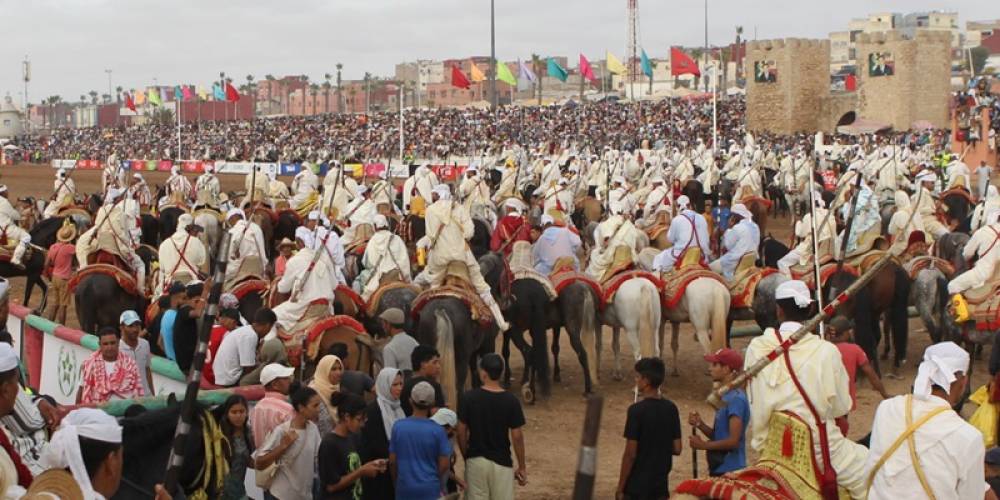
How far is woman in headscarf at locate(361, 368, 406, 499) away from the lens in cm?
890

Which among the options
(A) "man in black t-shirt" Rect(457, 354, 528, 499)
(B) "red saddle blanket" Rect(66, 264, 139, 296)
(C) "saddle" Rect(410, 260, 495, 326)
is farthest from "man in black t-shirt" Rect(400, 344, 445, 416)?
(B) "red saddle blanket" Rect(66, 264, 139, 296)

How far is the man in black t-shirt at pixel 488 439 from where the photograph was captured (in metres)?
9.11

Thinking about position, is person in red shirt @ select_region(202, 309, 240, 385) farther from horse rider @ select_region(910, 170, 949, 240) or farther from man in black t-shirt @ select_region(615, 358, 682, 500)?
horse rider @ select_region(910, 170, 949, 240)

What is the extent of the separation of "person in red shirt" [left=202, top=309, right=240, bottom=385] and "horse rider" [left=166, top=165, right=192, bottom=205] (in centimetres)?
1465

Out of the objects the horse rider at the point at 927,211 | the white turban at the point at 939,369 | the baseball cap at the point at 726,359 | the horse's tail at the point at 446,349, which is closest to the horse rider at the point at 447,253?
the horse's tail at the point at 446,349

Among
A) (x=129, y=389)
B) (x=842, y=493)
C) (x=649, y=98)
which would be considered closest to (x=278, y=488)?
(x=129, y=389)

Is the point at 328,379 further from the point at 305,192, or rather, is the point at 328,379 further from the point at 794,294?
the point at 305,192

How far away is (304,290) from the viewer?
13609 millimetres

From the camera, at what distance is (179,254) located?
1623 centimetres

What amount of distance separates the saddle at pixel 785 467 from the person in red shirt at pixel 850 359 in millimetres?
736

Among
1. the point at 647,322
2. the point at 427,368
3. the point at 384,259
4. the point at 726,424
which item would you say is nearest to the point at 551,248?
the point at 647,322

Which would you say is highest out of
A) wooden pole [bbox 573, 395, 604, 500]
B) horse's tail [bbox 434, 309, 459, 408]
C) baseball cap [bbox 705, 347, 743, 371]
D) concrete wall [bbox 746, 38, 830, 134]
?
concrete wall [bbox 746, 38, 830, 134]

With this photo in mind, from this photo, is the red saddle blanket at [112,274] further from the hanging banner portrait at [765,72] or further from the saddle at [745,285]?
the hanging banner portrait at [765,72]

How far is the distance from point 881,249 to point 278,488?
1134cm
